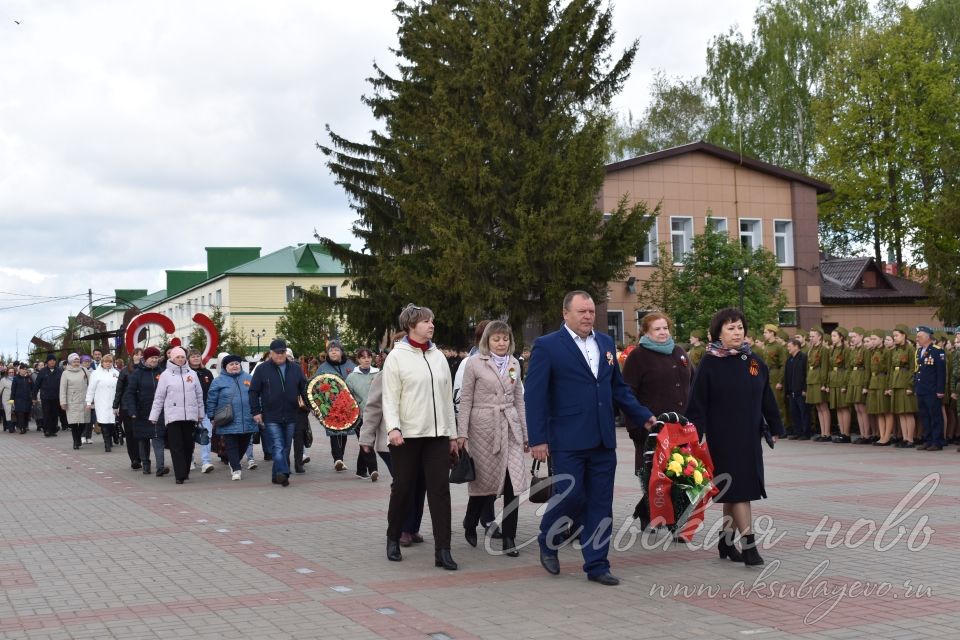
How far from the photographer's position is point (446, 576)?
8055 millimetres

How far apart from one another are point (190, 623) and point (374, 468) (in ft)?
26.5

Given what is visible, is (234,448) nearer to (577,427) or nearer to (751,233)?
(577,427)

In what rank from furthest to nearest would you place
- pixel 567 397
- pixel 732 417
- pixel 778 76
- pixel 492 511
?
pixel 778 76 → pixel 492 511 → pixel 732 417 → pixel 567 397

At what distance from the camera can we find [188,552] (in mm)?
9320

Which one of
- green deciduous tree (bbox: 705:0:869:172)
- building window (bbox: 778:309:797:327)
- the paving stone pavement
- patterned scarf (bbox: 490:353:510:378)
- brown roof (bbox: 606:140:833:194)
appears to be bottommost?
the paving stone pavement

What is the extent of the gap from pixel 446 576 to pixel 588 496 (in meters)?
1.20

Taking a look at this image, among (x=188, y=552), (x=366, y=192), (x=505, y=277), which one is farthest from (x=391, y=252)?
(x=188, y=552)

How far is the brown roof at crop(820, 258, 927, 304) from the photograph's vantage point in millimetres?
45375

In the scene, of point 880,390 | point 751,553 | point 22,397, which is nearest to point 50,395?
point 22,397

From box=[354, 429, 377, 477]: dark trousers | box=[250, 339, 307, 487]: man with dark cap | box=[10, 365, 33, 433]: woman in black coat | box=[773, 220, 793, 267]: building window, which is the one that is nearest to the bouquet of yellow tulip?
box=[354, 429, 377, 477]: dark trousers

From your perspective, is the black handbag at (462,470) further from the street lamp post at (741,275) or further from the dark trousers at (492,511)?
the street lamp post at (741,275)

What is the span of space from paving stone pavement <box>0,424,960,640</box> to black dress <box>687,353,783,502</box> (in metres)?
0.65

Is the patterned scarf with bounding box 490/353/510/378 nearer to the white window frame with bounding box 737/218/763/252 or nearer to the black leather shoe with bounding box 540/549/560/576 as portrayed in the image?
the black leather shoe with bounding box 540/549/560/576

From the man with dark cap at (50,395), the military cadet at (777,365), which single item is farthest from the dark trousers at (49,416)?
the military cadet at (777,365)
